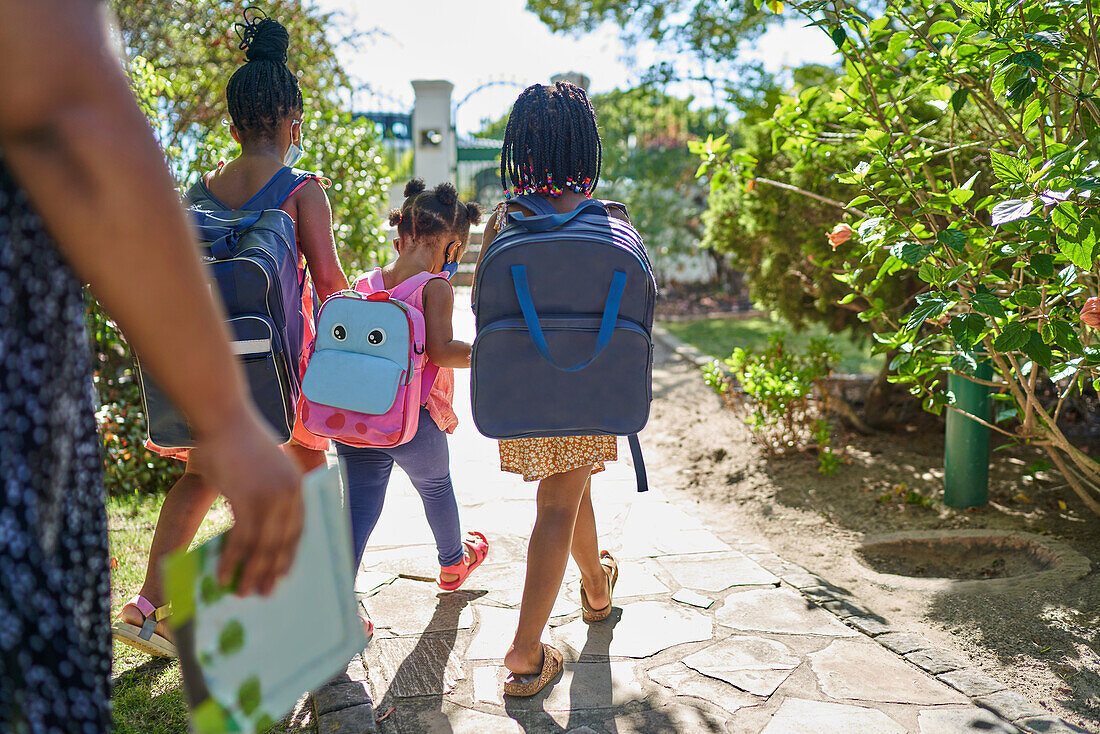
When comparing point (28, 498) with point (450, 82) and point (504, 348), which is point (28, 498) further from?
point (450, 82)

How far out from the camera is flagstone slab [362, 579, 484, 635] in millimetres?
3059

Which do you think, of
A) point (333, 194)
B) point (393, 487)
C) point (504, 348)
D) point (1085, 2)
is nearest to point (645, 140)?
point (333, 194)

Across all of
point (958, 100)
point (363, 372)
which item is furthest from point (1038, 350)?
point (363, 372)

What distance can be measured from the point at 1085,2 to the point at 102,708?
130 inches

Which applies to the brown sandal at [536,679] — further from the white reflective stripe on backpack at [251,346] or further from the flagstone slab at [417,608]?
the white reflective stripe on backpack at [251,346]

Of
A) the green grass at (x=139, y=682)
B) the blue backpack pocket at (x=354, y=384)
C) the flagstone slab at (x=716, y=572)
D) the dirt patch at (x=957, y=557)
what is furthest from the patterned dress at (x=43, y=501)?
the dirt patch at (x=957, y=557)

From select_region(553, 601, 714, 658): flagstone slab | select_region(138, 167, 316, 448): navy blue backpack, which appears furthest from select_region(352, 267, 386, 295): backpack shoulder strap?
select_region(553, 601, 714, 658): flagstone slab

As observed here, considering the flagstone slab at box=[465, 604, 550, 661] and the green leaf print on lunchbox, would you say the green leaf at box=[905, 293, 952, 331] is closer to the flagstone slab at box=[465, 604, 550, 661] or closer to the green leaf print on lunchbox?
the flagstone slab at box=[465, 604, 550, 661]

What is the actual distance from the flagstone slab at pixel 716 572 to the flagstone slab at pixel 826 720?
89 centimetres

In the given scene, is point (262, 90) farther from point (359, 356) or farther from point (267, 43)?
point (359, 356)

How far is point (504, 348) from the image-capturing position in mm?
2277

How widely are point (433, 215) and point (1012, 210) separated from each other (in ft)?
5.74

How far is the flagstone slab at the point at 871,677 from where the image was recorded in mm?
2570

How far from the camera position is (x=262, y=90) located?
269 cm
